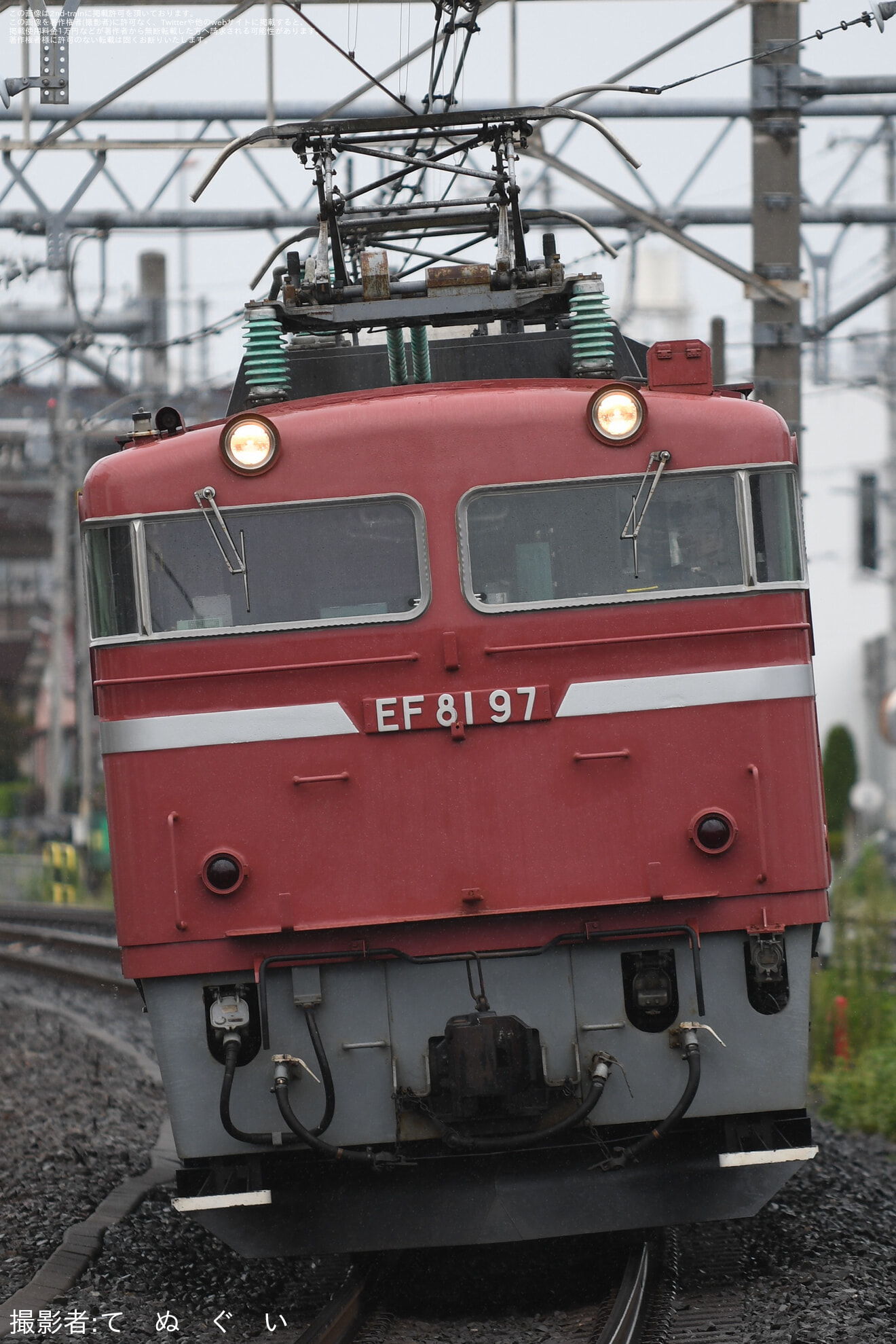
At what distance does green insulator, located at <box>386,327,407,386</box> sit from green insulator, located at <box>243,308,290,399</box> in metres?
0.46

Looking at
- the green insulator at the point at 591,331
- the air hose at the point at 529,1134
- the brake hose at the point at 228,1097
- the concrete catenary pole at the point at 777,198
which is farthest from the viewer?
the concrete catenary pole at the point at 777,198

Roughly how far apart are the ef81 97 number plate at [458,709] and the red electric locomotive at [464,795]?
0.04ft

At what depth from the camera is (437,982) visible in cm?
643

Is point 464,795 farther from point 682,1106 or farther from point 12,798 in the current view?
point 12,798

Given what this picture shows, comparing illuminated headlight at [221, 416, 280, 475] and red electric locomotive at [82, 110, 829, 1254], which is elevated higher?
illuminated headlight at [221, 416, 280, 475]

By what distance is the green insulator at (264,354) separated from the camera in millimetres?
7184

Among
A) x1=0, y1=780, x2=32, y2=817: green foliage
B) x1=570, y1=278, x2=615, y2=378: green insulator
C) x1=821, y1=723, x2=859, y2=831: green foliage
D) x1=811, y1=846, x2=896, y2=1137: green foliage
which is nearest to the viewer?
x1=570, y1=278, x2=615, y2=378: green insulator

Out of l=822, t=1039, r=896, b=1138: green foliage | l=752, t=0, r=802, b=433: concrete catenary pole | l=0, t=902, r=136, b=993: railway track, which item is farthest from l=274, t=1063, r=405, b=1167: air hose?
l=0, t=902, r=136, b=993: railway track

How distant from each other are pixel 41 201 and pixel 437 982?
10.1 metres

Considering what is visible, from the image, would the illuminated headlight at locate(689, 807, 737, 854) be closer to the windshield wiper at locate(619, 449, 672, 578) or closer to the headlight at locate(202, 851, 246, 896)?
the windshield wiper at locate(619, 449, 672, 578)

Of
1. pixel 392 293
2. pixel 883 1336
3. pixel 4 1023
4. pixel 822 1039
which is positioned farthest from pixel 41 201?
pixel 883 1336

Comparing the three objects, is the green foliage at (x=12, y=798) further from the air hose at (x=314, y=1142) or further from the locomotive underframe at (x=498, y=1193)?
the air hose at (x=314, y=1142)

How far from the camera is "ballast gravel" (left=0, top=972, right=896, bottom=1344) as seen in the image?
20.9 ft

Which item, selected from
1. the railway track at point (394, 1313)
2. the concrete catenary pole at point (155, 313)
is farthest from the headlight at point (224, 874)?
the concrete catenary pole at point (155, 313)
